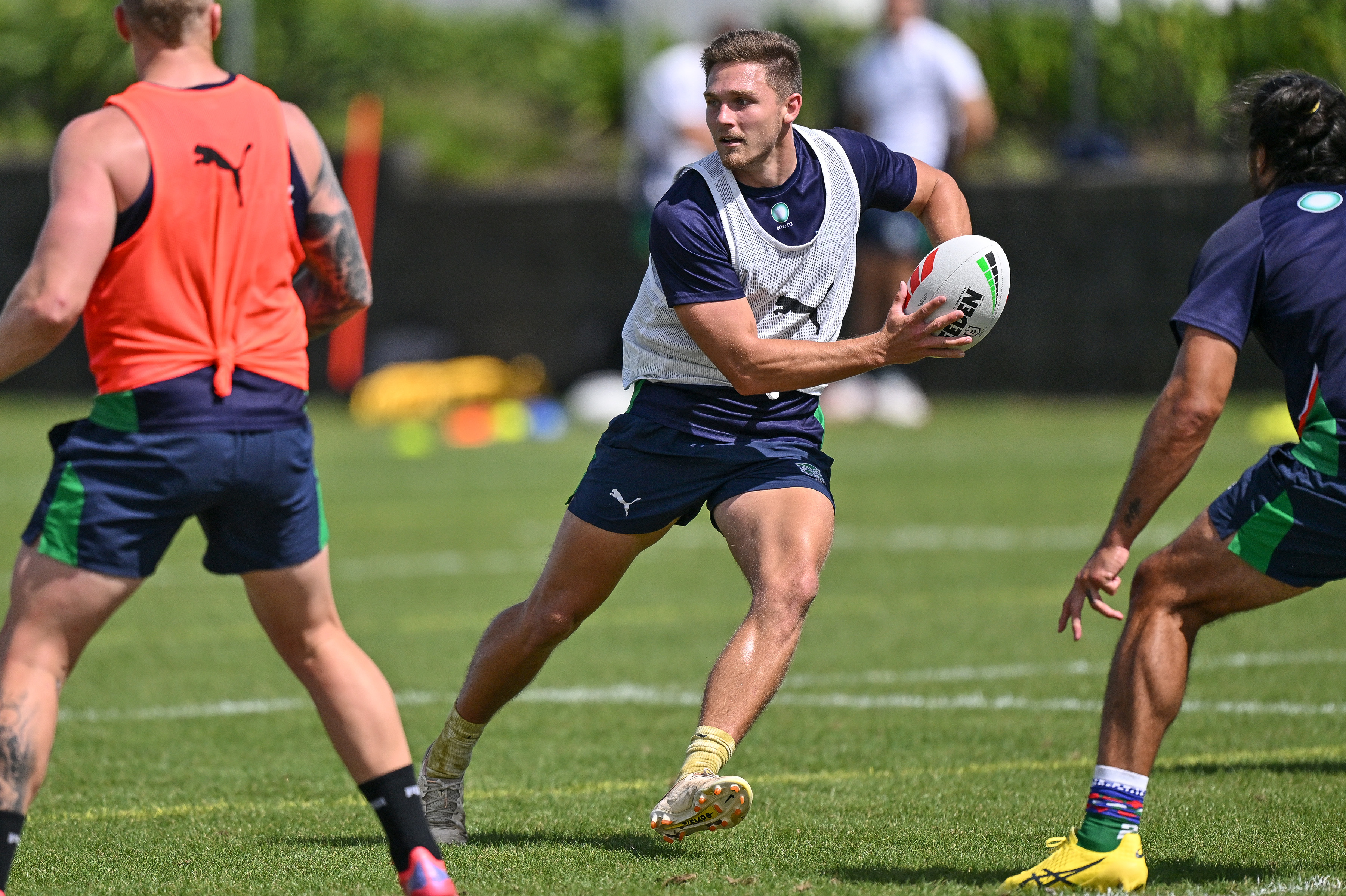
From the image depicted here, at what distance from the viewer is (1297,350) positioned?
4.56 meters

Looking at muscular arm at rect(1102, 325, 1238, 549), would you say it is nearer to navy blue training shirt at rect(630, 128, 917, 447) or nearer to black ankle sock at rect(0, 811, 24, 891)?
navy blue training shirt at rect(630, 128, 917, 447)

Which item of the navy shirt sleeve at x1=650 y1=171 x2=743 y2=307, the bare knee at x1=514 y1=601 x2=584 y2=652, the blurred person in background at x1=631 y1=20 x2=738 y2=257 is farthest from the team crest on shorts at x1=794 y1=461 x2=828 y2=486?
the blurred person in background at x1=631 y1=20 x2=738 y2=257

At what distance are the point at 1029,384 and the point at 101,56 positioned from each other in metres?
12.4

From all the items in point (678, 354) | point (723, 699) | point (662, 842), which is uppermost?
point (678, 354)

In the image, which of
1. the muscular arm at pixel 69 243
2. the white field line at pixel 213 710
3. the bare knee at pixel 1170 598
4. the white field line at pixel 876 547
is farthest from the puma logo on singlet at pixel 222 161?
the white field line at pixel 876 547

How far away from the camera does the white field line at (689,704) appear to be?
6879mm

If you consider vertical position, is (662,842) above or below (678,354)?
below

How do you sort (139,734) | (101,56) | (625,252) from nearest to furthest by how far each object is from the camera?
(139,734) → (625,252) → (101,56)

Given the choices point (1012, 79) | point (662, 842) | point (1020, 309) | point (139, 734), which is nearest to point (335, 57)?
point (1012, 79)

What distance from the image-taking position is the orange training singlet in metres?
4.09

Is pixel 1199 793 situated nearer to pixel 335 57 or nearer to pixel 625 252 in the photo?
pixel 625 252

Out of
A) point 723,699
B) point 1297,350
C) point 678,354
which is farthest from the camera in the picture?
point 678,354

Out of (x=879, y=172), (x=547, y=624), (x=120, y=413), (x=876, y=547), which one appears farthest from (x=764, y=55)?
(x=876, y=547)

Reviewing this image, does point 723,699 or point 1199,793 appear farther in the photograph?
point 1199,793
